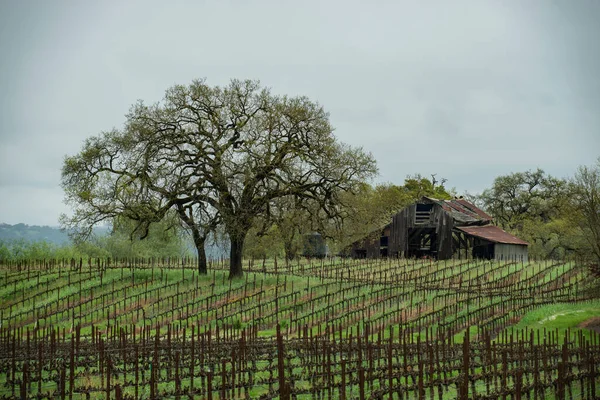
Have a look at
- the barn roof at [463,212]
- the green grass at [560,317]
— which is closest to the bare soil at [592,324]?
the green grass at [560,317]

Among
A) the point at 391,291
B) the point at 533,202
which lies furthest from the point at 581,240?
the point at 391,291

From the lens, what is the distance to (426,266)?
135ft

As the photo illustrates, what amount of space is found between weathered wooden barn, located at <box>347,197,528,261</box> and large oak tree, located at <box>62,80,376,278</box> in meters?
18.0

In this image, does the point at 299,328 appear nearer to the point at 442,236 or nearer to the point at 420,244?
the point at 442,236

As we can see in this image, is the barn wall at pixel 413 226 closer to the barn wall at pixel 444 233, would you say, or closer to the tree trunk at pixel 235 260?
the barn wall at pixel 444 233

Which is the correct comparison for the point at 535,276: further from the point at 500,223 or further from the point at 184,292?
the point at 500,223

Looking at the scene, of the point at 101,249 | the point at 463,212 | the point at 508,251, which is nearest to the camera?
the point at 508,251

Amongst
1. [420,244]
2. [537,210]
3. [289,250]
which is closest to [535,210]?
[537,210]

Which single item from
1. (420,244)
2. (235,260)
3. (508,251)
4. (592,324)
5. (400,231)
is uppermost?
(400,231)

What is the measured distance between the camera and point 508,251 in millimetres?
52250

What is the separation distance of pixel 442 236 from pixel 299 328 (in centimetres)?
3455

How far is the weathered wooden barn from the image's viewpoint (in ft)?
172

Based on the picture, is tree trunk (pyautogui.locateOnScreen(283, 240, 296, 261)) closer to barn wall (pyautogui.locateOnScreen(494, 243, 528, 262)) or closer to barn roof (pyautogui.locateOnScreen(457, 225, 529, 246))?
barn roof (pyautogui.locateOnScreen(457, 225, 529, 246))

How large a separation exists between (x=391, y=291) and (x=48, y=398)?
66.4 feet
